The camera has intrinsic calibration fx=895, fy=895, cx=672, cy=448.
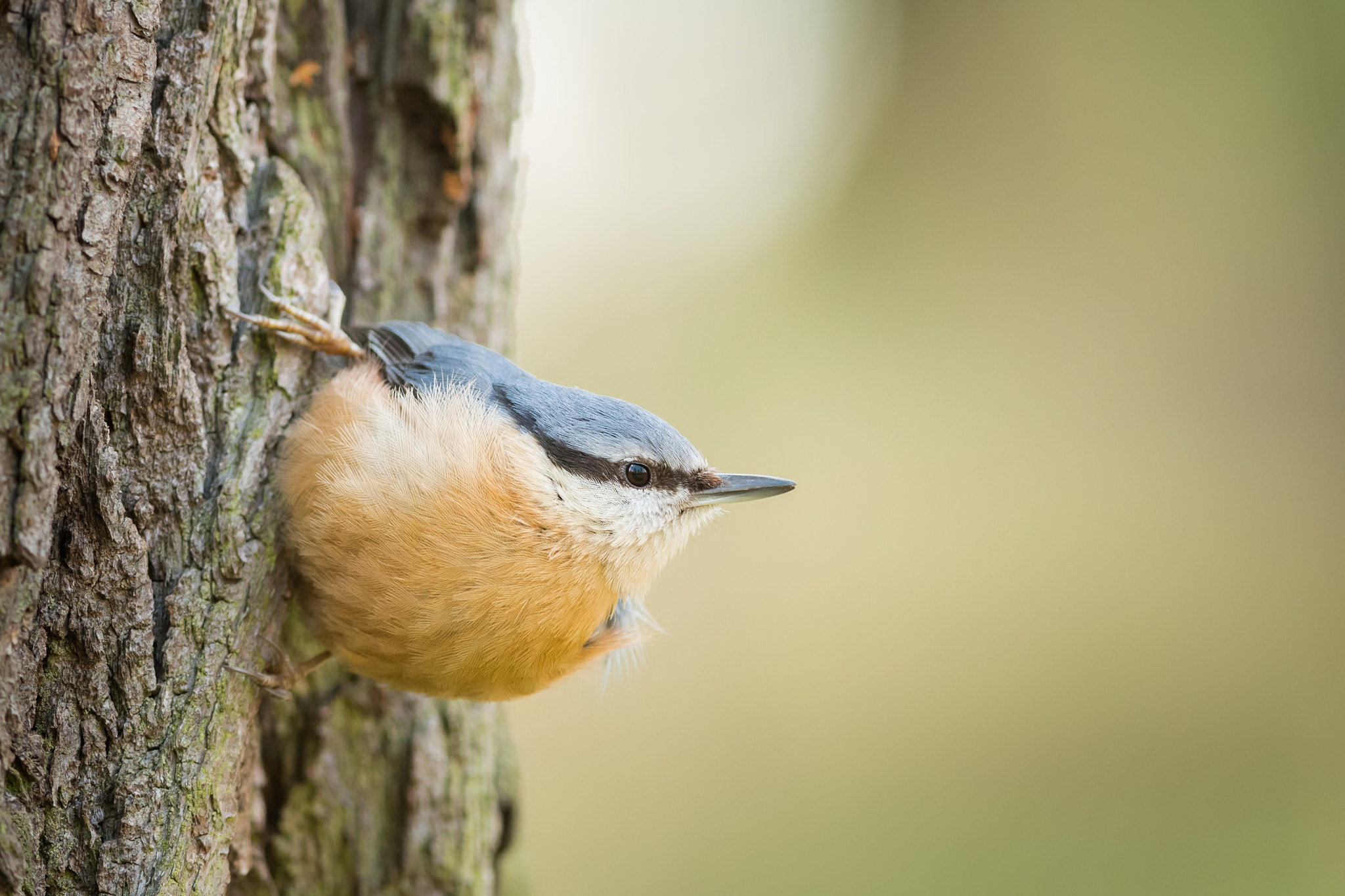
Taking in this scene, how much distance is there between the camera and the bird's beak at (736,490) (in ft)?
7.28

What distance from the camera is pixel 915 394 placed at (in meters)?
5.82

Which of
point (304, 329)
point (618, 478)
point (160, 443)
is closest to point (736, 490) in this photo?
point (618, 478)

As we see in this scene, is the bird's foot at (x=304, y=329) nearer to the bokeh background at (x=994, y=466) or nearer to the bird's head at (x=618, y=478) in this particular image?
the bird's head at (x=618, y=478)

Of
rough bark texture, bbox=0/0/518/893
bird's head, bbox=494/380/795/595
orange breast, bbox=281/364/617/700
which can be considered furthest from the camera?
bird's head, bbox=494/380/795/595

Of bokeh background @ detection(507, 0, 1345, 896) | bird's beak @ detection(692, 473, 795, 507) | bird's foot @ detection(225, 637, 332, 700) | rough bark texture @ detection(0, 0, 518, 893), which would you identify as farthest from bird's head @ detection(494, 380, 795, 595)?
bokeh background @ detection(507, 0, 1345, 896)

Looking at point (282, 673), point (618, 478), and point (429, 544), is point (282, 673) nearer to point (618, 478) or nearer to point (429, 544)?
point (429, 544)

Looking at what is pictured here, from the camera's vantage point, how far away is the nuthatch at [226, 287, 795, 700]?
1.92 metres

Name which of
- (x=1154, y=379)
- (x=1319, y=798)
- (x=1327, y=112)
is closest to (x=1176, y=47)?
(x=1327, y=112)

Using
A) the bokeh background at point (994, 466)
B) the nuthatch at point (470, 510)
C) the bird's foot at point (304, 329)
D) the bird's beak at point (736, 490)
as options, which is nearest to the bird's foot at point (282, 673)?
the nuthatch at point (470, 510)

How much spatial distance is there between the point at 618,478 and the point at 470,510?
391mm

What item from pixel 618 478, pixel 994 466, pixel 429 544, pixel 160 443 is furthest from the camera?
pixel 994 466

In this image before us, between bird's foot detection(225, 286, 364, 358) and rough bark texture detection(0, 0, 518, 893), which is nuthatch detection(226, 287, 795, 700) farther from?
rough bark texture detection(0, 0, 518, 893)

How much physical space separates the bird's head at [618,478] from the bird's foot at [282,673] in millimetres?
710

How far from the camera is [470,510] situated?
1951mm
